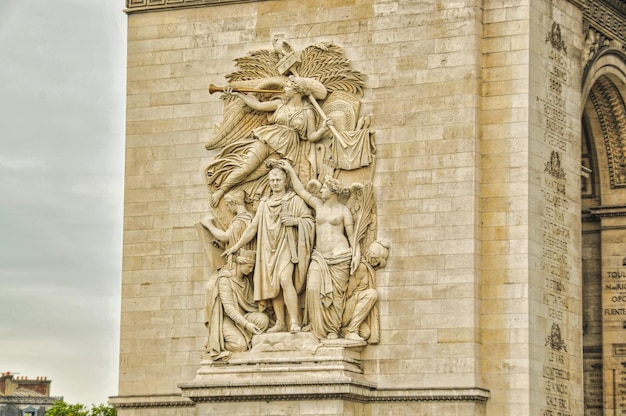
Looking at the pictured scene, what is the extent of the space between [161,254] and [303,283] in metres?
2.72

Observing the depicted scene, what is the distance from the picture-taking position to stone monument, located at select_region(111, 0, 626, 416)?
2902 cm

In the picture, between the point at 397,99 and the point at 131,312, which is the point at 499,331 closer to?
the point at 397,99

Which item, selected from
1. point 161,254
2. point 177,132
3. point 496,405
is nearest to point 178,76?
point 177,132

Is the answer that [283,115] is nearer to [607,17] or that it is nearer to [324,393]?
[324,393]

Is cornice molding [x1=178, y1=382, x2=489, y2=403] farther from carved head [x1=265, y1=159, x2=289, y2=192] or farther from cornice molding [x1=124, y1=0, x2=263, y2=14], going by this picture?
cornice molding [x1=124, y1=0, x2=263, y2=14]

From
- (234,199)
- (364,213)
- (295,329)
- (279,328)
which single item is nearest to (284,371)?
(295,329)

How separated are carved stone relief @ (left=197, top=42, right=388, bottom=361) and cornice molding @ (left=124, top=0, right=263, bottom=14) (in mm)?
1152

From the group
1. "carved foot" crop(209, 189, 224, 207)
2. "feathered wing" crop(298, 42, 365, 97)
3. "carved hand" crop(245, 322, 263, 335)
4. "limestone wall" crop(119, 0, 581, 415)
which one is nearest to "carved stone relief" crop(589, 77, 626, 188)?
"limestone wall" crop(119, 0, 581, 415)

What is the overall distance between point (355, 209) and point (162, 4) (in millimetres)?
5033

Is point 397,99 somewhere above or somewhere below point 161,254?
above

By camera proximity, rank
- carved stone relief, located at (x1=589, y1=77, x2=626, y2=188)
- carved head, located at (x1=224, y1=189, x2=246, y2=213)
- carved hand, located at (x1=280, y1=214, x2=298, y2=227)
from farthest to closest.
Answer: carved stone relief, located at (x1=589, y1=77, x2=626, y2=188) → carved head, located at (x1=224, y1=189, x2=246, y2=213) → carved hand, located at (x1=280, y1=214, x2=298, y2=227)

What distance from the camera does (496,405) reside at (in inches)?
1133

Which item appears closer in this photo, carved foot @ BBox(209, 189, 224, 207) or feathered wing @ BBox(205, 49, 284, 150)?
carved foot @ BBox(209, 189, 224, 207)

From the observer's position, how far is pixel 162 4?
31.8 metres
